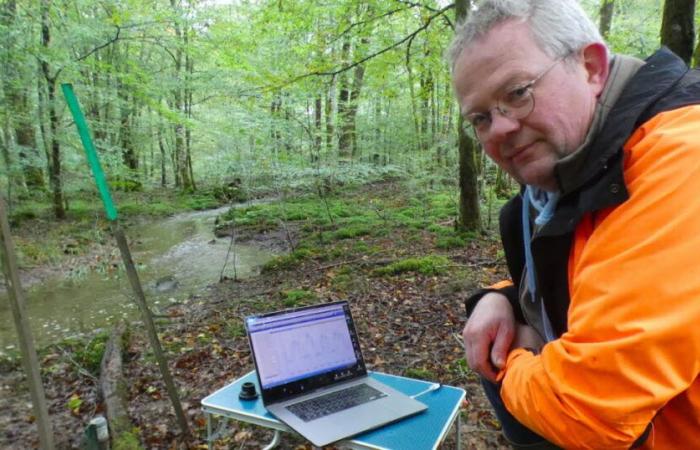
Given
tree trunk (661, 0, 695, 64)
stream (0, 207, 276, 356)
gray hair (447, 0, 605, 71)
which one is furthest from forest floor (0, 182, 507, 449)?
tree trunk (661, 0, 695, 64)

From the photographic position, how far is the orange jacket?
765mm

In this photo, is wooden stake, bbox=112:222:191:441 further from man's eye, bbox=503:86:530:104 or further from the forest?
man's eye, bbox=503:86:530:104

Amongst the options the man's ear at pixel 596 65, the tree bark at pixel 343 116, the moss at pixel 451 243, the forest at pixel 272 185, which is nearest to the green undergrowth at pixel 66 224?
the forest at pixel 272 185

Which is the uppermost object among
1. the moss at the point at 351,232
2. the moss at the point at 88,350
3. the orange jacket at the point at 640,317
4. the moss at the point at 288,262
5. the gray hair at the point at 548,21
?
the gray hair at the point at 548,21

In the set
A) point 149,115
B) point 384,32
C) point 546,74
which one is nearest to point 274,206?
point 384,32

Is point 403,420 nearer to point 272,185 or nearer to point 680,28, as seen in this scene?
point 680,28

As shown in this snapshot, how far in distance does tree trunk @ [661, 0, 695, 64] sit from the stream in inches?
210

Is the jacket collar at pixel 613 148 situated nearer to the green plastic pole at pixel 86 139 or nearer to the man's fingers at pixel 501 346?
the man's fingers at pixel 501 346

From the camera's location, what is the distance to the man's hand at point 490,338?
4.25 ft

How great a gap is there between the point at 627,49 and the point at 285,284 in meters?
6.96

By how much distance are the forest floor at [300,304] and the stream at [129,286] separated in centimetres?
80

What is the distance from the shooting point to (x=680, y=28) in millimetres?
3354

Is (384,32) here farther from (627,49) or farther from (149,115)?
(149,115)

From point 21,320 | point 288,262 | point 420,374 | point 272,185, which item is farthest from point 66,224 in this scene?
point 420,374
